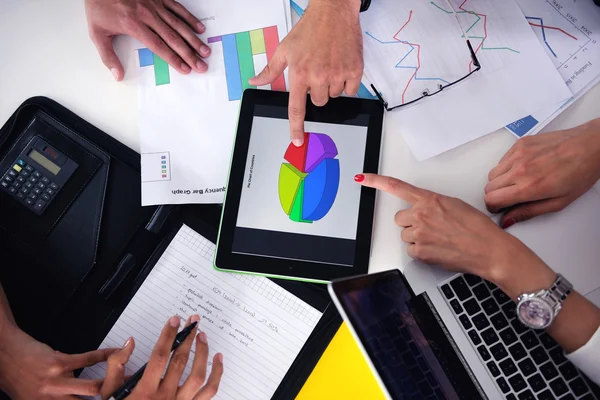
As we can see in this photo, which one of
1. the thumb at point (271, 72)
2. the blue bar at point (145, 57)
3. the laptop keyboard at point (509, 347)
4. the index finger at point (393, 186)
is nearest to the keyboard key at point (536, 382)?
the laptop keyboard at point (509, 347)

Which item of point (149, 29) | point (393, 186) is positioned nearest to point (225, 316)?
point (393, 186)

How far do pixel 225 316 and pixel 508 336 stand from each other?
1.71 ft

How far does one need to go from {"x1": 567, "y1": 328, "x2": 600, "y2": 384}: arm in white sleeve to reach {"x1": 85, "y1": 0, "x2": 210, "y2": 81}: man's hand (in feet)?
2.84

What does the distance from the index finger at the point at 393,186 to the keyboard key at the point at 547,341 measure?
0.32m

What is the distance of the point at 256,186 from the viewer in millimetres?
943

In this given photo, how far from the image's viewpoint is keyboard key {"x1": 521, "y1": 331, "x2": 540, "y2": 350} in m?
0.86

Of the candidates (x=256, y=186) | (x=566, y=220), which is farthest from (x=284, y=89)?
(x=566, y=220)

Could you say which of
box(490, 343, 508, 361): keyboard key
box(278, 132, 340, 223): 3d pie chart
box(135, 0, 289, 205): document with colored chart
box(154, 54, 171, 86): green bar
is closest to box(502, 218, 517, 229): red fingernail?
box(490, 343, 508, 361): keyboard key

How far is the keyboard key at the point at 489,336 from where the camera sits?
0.86 meters

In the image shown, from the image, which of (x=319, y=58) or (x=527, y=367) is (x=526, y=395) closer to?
(x=527, y=367)

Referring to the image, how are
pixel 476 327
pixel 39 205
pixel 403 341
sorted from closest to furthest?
pixel 403 341 → pixel 476 327 → pixel 39 205

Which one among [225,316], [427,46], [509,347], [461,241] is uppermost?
[427,46]

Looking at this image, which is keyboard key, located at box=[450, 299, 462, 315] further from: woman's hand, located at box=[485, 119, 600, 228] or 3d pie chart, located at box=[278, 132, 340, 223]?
3d pie chart, located at box=[278, 132, 340, 223]

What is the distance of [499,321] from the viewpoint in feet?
2.86
